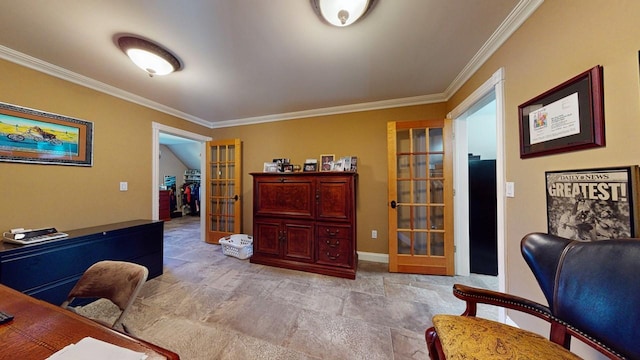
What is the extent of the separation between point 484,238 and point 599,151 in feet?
6.49

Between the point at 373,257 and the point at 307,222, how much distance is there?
3.99 feet

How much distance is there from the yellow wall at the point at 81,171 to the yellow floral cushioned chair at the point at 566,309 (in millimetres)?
3699

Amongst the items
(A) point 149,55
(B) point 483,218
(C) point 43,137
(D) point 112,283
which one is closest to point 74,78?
(C) point 43,137

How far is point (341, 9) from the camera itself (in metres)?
1.37

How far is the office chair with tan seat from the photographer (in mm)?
1065

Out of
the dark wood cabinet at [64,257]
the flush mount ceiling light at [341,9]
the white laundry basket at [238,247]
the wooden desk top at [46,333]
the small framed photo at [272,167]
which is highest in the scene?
the flush mount ceiling light at [341,9]

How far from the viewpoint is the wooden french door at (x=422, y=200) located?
2.62 metres

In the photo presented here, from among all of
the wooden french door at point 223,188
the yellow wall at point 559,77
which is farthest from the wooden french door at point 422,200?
the wooden french door at point 223,188

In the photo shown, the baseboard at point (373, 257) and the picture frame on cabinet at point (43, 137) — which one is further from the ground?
the picture frame on cabinet at point (43, 137)

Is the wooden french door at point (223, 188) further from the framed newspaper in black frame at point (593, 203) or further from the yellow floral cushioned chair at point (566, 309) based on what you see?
the framed newspaper in black frame at point (593, 203)

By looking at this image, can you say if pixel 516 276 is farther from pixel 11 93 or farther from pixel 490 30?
pixel 11 93

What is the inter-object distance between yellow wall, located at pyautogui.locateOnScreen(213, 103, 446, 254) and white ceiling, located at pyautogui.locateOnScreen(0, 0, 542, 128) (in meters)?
0.30

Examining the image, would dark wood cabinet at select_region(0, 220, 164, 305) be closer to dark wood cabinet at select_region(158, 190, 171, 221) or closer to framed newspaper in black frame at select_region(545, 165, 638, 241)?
framed newspaper in black frame at select_region(545, 165, 638, 241)

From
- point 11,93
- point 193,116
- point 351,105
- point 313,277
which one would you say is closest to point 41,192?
point 11,93
